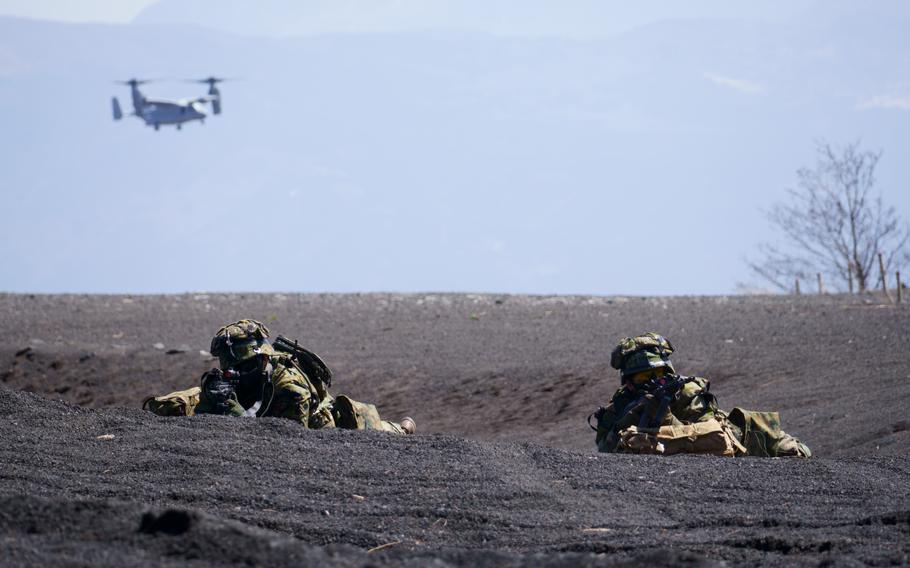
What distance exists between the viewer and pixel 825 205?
1515 inches

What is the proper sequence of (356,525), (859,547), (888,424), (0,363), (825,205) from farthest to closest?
1. (825,205)
2. (0,363)
3. (888,424)
4. (356,525)
5. (859,547)

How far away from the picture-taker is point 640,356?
9367 millimetres

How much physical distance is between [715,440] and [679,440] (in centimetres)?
27

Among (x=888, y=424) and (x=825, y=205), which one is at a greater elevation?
(x=825, y=205)

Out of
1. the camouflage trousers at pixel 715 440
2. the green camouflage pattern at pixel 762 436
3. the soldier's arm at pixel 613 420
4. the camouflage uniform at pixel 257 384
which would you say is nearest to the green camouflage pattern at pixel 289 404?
the camouflage uniform at pixel 257 384

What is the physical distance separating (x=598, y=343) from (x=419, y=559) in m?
13.6

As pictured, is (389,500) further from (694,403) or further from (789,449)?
(789,449)

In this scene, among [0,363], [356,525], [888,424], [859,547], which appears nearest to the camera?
[859,547]

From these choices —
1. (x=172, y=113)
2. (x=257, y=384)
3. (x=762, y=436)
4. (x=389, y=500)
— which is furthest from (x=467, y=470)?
(x=172, y=113)

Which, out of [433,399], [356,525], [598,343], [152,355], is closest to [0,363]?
[152,355]

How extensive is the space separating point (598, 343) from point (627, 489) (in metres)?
10.9

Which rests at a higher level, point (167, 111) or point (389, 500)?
point (167, 111)

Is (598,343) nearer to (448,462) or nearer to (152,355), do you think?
(152,355)

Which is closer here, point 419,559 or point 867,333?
point 419,559
